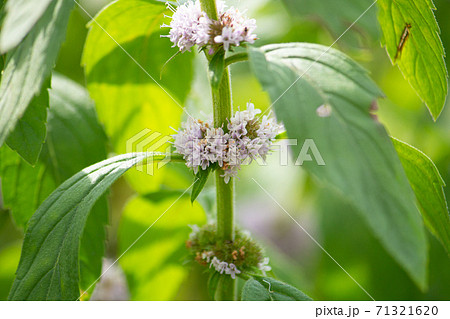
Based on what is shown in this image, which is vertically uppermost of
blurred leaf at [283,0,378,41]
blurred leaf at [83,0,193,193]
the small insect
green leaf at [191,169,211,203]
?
blurred leaf at [83,0,193,193]

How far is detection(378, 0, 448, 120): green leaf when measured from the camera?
0.54 meters

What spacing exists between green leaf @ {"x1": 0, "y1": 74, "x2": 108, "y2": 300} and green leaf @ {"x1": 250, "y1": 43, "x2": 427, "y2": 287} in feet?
1.64

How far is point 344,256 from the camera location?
50.6 inches

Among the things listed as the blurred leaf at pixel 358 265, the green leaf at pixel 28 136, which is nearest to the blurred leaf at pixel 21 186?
the green leaf at pixel 28 136

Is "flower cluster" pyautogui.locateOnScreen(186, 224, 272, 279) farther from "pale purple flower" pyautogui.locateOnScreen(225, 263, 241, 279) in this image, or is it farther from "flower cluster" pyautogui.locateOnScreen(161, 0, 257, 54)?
"flower cluster" pyautogui.locateOnScreen(161, 0, 257, 54)

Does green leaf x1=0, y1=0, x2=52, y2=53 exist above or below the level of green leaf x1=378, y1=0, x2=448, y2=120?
below

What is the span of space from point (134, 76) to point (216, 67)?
36 cm

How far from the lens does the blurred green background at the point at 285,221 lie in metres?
1.00

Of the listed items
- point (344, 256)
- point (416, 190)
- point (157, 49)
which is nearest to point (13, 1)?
point (157, 49)

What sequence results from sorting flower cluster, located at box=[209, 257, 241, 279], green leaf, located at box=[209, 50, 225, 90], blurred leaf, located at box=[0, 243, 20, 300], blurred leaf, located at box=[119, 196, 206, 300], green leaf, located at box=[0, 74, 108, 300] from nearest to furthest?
green leaf, located at box=[209, 50, 225, 90] → flower cluster, located at box=[209, 257, 241, 279] → green leaf, located at box=[0, 74, 108, 300] → blurred leaf, located at box=[119, 196, 206, 300] → blurred leaf, located at box=[0, 243, 20, 300]

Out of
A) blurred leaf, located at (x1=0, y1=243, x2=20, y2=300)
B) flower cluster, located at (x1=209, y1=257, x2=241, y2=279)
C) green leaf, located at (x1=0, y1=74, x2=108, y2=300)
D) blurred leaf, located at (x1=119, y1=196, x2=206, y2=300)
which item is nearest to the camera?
flower cluster, located at (x1=209, y1=257, x2=241, y2=279)

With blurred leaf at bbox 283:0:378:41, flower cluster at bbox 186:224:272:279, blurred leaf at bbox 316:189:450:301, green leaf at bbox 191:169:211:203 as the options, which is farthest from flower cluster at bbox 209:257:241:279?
blurred leaf at bbox 316:189:450:301

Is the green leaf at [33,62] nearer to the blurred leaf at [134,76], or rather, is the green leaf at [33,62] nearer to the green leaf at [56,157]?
the blurred leaf at [134,76]

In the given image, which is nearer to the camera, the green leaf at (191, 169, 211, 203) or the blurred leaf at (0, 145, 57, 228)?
the green leaf at (191, 169, 211, 203)
